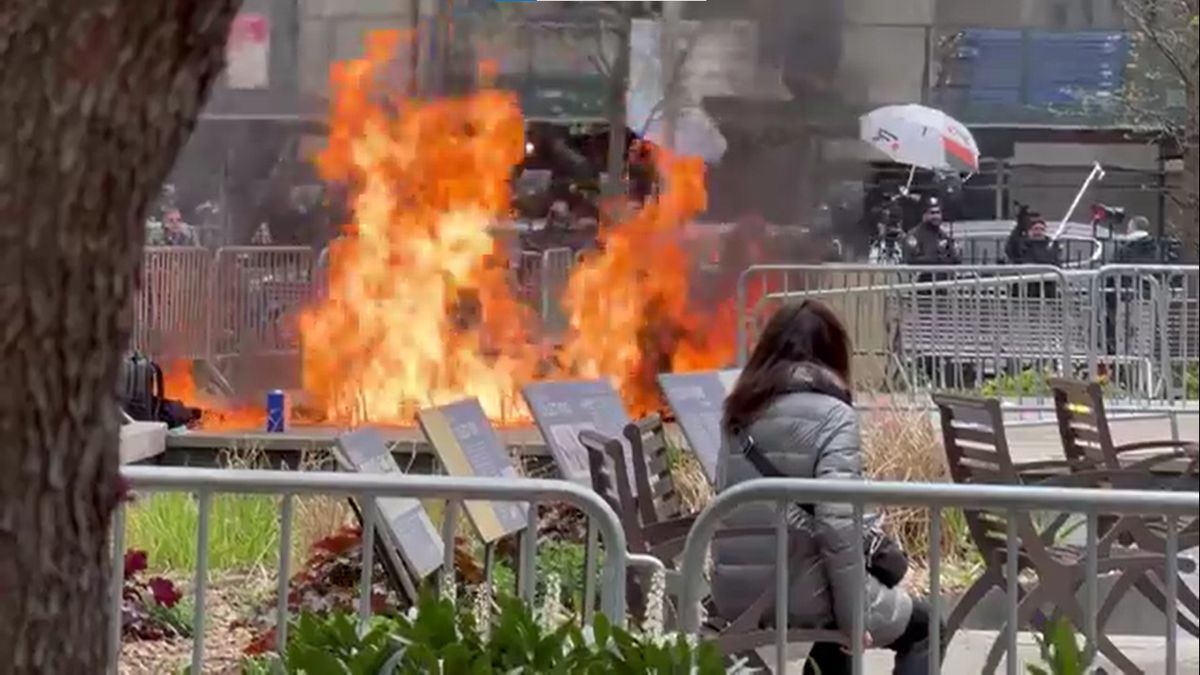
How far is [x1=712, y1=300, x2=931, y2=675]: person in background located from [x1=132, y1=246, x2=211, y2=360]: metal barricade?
567 cm

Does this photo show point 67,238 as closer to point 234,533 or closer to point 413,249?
point 234,533

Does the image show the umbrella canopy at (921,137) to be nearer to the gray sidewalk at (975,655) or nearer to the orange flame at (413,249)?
the orange flame at (413,249)

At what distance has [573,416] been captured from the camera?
6.70 metres

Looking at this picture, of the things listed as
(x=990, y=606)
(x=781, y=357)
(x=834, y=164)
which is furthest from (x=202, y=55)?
(x=834, y=164)

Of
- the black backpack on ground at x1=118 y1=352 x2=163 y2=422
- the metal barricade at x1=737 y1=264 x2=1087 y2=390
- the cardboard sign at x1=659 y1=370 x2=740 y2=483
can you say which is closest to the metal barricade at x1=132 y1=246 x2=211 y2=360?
the black backpack on ground at x1=118 y1=352 x2=163 y2=422

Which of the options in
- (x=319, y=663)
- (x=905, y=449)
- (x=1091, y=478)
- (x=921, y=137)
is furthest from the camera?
(x=921, y=137)

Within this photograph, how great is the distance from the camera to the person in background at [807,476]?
471 centimetres

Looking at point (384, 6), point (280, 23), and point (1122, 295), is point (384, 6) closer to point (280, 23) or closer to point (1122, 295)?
point (280, 23)

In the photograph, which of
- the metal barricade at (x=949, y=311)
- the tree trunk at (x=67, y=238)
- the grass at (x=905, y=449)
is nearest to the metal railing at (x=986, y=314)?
the metal barricade at (x=949, y=311)

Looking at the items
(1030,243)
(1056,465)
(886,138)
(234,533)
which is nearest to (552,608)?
(234,533)

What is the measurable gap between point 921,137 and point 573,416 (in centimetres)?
395

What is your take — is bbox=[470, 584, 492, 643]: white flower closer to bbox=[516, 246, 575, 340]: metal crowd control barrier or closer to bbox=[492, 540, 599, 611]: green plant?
bbox=[492, 540, 599, 611]: green plant

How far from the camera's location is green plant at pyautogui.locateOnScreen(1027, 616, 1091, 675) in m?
3.05

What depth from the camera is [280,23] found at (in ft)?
34.4
